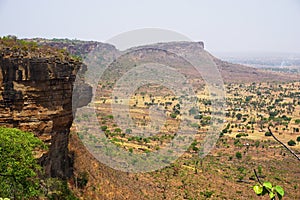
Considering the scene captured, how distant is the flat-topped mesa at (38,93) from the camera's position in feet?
32.4

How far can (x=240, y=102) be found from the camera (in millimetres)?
63562

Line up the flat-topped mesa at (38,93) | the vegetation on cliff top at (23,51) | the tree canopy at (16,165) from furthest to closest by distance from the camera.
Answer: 1. the vegetation on cliff top at (23,51)
2. the flat-topped mesa at (38,93)
3. the tree canopy at (16,165)

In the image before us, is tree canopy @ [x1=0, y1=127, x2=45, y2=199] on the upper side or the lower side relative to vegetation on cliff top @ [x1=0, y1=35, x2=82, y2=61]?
lower

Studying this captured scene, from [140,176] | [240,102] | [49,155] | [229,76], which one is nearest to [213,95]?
[240,102]

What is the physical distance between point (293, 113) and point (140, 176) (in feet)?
130

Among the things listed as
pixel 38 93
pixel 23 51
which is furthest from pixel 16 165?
pixel 23 51

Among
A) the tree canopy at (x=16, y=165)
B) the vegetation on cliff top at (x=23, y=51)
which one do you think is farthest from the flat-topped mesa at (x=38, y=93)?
the tree canopy at (x=16, y=165)

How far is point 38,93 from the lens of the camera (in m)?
10.4

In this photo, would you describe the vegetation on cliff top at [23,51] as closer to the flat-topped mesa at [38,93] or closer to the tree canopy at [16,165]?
the flat-topped mesa at [38,93]

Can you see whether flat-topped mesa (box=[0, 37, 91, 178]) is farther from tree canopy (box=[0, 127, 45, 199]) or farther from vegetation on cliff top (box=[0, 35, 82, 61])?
tree canopy (box=[0, 127, 45, 199])

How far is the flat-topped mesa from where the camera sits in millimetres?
9875

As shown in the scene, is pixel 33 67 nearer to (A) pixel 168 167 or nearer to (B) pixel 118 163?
(B) pixel 118 163

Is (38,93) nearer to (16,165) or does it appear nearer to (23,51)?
(23,51)

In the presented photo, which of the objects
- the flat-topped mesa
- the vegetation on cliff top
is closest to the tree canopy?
the flat-topped mesa
